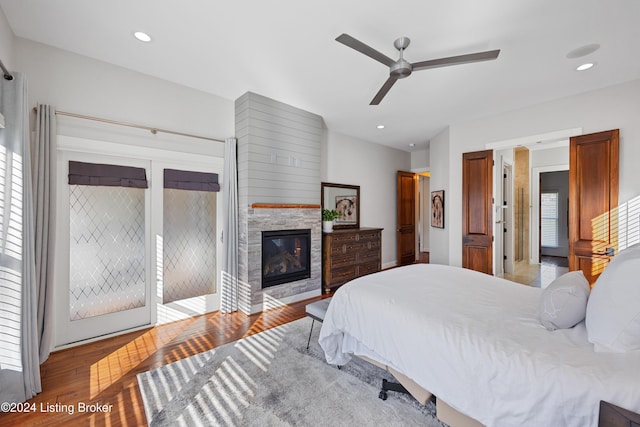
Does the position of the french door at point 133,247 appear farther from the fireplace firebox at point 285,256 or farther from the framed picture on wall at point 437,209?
the framed picture on wall at point 437,209

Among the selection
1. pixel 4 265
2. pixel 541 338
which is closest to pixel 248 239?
pixel 4 265

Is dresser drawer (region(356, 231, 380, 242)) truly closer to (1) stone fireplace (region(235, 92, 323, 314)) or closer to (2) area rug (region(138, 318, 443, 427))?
(1) stone fireplace (region(235, 92, 323, 314))

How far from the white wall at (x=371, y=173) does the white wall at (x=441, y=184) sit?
102 centimetres

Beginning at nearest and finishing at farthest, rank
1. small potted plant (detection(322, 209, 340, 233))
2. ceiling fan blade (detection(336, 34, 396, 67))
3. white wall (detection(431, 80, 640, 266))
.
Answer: ceiling fan blade (detection(336, 34, 396, 67)), white wall (detection(431, 80, 640, 266)), small potted plant (detection(322, 209, 340, 233))

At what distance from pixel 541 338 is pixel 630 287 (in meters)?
0.43

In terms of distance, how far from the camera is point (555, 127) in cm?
357

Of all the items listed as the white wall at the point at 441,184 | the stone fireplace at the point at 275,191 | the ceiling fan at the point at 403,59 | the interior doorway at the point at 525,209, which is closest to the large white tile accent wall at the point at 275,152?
the stone fireplace at the point at 275,191

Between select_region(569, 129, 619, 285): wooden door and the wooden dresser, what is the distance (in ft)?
8.89

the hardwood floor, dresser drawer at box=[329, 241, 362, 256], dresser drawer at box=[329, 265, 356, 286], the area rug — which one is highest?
dresser drawer at box=[329, 241, 362, 256]

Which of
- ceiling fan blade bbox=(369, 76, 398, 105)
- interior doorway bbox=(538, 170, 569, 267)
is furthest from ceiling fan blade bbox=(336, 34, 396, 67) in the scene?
interior doorway bbox=(538, 170, 569, 267)

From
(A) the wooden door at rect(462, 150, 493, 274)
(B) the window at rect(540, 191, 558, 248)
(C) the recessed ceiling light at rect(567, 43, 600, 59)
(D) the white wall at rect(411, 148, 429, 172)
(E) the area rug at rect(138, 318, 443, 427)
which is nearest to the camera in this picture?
(E) the area rug at rect(138, 318, 443, 427)

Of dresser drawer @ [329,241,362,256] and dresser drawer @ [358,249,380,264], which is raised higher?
dresser drawer @ [329,241,362,256]

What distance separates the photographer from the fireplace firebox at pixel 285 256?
12.2 ft

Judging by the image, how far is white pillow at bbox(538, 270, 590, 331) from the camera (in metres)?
1.46
